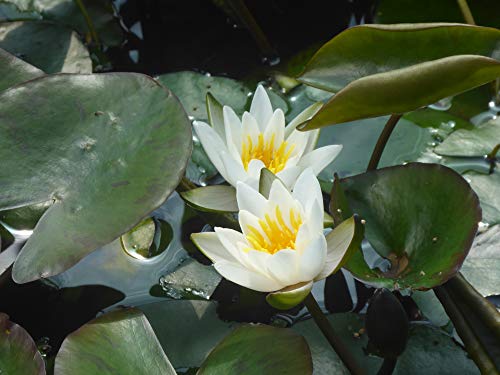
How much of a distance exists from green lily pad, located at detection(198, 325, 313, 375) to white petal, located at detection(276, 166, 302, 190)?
1.01 ft

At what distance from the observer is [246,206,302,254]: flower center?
120cm

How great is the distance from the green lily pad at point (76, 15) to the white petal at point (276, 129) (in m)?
0.91

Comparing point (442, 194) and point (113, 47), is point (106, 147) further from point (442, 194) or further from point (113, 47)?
point (113, 47)

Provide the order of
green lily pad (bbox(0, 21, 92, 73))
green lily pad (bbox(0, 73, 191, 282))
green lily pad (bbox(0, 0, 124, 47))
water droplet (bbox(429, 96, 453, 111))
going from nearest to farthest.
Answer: green lily pad (bbox(0, 73, 191, 282)) < water droplet (bbox(429, 96, 453, 111)) < green lily pad (bbox(0, 21, 92, 73)) < green lily pad (bbox(0, 0, 124, 47))

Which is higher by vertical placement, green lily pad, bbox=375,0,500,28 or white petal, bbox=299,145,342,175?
white petal, bbox=299,145,342,175

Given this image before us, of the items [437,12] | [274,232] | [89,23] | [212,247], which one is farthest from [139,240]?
[437,12]

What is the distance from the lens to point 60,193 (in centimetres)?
127

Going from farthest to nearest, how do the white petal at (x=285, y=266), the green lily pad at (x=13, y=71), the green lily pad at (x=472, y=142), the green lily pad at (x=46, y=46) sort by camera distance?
the green lily pad at (x=46, y=46) < the green lily pad at (x=472, y=142) < the green lily pad at (x=13, y=71) < the white petal at (x=285, y=266)

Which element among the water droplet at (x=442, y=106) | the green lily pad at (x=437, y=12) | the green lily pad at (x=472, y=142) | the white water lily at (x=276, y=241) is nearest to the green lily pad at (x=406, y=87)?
the white water lily at (x=276, y=241)

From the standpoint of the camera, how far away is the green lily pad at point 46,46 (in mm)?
1900

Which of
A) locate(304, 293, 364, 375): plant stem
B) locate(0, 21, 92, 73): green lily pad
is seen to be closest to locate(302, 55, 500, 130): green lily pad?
locate(304, 293, 364, 375): plant stem

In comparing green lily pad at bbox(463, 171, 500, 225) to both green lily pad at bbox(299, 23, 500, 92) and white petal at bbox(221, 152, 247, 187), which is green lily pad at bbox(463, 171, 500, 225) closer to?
green lily pad at bbox(299, 23, 500, 92)

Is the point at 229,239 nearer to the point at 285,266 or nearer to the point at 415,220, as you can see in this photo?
the point at 285,266

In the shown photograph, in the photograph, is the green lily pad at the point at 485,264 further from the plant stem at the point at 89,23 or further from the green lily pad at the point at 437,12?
the plant stem at the point at 89,23
